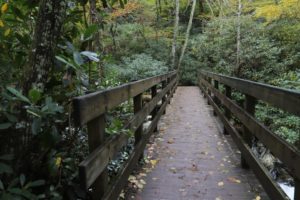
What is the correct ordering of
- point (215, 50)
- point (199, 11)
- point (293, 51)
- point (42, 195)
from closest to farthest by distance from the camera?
1. point (42, 195)
2. point (293, 51)
3. point (215, 50)
4. point (199, 11)

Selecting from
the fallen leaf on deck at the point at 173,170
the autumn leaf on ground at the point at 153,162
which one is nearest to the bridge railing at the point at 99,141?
the fallen leaf on deck at the point at 173,170

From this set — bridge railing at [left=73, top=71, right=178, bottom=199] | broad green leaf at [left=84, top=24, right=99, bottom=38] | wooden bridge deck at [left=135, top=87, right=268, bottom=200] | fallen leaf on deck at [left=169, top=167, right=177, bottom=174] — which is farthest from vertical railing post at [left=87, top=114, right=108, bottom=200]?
fallen leaf on deck at [left=169, top=167, right=177, bottom=174]

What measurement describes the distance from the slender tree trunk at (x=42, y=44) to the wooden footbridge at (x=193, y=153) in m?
0.38

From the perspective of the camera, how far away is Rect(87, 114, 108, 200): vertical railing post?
2.27 m

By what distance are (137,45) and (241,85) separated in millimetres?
18841

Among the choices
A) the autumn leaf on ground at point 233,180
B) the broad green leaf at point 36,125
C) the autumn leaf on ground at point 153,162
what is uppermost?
the broad green leaf at point 36,125

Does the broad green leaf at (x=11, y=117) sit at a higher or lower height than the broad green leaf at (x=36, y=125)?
higher

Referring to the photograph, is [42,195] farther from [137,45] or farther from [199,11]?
[199,11]

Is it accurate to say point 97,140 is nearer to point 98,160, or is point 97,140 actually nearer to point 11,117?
point 98,160

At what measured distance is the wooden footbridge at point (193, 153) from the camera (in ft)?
7.37

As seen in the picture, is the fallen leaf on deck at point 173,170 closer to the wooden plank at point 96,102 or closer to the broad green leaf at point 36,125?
the wooden plank at point 96,102

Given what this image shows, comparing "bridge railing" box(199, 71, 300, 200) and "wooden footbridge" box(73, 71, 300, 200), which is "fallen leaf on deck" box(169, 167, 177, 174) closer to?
"wooden footbridge" box(73, 71, 300, 200)

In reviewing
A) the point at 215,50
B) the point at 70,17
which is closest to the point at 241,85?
the point at 70,17

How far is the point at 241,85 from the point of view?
419 centimetres
